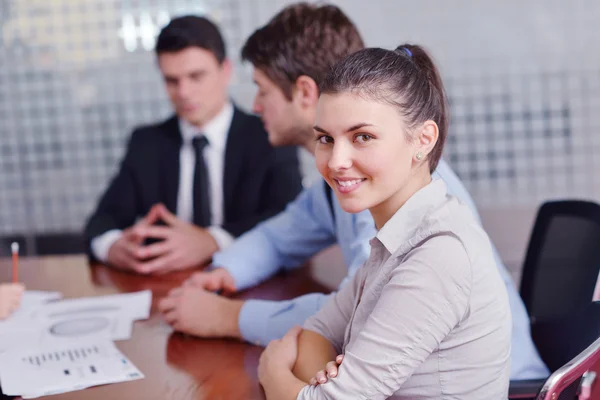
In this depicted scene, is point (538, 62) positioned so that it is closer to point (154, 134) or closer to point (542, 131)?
point (542, 131)

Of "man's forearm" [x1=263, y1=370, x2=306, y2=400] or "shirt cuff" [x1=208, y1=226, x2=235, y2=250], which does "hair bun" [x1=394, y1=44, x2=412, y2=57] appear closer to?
"man's forearm" [x1=263, y1=370, x2=306, y2=400]

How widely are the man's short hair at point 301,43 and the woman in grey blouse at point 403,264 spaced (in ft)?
2.05

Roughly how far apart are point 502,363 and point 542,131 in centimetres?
287

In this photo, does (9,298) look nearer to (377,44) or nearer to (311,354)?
(311,354)

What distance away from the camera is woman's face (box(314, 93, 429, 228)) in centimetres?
106

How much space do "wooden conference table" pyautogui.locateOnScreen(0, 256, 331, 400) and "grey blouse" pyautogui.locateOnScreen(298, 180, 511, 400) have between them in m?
0.24

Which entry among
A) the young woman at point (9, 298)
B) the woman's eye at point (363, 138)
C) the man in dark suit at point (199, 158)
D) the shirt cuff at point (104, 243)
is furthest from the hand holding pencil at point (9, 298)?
the woman's eye at point (363, 138)

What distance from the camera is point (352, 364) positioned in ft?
3.24

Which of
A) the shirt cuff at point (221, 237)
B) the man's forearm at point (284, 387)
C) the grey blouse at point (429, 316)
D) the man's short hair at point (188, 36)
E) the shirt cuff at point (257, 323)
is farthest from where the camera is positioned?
the man's short hair at point (188, 36)

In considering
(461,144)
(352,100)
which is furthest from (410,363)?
(461,144)

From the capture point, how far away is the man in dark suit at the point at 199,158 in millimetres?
2639

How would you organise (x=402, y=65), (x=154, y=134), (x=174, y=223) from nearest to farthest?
(x=402, y=65) < (x=174, y=223) < (x=154, y=134)

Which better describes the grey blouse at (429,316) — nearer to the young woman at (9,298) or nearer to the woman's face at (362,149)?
the woman's face at (362,149)

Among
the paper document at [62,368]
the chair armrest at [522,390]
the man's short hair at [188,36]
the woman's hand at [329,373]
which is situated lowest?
the chair armrest at [522,390]
